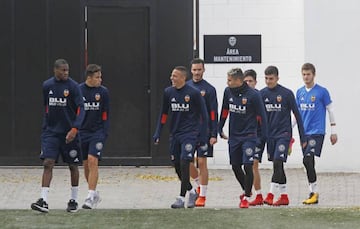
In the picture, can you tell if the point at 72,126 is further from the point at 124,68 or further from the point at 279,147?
the point at 124,68

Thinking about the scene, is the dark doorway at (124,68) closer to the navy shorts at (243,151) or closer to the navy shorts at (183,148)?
the navy shorts at (183,148)

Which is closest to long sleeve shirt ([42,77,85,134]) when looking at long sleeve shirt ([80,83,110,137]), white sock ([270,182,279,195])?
long sleeve shirt ([80,83,110,137])

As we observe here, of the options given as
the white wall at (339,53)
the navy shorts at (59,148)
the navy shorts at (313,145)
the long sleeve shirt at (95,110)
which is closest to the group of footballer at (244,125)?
the navy shorts at (313,145)

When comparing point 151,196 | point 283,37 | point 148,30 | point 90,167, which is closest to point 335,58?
point 283,37

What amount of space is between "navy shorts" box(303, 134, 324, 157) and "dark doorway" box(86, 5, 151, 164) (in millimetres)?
5036

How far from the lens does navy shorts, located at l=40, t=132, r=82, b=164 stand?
1237cm

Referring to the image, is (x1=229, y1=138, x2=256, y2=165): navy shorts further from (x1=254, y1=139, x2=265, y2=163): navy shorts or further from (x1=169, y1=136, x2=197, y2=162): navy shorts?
(x1=169, y1=136, x2=197, y2=162): navy shorts

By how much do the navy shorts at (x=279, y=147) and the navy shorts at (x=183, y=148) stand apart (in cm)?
111

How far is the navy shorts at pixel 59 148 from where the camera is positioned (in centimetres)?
1237

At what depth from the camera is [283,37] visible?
57.8 feet

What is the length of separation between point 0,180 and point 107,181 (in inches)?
69.6

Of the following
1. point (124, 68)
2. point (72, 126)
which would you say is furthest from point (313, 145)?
point (124, 68)

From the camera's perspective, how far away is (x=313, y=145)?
531 inches

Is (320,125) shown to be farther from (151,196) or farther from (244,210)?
(151,196)
